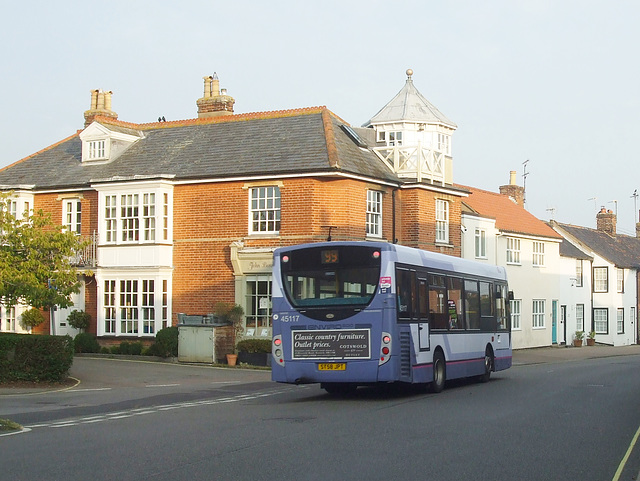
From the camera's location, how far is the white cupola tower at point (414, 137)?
34281 millimetres

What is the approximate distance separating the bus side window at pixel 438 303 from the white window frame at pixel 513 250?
2572 centimetres

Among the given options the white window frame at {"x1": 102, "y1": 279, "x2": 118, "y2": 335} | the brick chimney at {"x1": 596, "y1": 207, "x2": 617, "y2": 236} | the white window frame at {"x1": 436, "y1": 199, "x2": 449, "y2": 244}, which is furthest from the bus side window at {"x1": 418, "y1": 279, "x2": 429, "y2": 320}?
the brick chimney at {"x1": 596, "y1": 207, "x2": 617, "y2": 236}

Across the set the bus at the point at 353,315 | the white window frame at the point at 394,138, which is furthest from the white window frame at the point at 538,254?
the bus at the point at 353,315

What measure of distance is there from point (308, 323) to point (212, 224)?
15.6m

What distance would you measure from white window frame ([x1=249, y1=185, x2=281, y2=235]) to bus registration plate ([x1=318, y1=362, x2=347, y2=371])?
47.2 feet

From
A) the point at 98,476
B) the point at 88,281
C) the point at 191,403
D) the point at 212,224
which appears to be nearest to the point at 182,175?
the point at 212,224

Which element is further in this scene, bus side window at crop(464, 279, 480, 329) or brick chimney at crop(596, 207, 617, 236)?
brick chimney at crop(596, 207, 617, 236)

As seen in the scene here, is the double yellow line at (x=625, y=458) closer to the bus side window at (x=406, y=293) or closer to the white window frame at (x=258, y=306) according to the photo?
the bus side window at (x=406, y=293)

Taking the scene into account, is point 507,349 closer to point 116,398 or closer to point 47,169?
point 116,398

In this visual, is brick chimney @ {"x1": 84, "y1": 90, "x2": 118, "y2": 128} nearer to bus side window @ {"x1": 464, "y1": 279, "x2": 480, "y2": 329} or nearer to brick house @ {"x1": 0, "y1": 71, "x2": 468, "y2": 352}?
brick house @ {"x1": 0, "y1": 71, "x2": 468, "y2": 352}

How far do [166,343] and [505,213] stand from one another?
22838mm

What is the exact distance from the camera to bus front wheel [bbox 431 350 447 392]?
62.4 feet

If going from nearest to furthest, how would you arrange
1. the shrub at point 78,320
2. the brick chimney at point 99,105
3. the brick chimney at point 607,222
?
the shrub at point 78,320 < the brick chimney at point 99,105 < the brick chimney at point 607,222

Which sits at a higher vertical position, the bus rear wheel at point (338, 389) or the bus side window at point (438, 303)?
the bus side window at point (438, 303)
